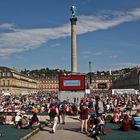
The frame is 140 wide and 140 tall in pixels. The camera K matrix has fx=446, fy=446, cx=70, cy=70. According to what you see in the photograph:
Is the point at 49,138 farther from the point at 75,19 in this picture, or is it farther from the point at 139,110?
the point at 75,19

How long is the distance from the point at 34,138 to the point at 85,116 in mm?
3232

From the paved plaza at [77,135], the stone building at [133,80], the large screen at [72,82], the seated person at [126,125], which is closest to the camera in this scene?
the paved plaza at [77,135]

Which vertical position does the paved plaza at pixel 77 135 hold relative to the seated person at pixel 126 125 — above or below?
below

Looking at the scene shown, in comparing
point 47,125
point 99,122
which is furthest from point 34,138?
point 47,125

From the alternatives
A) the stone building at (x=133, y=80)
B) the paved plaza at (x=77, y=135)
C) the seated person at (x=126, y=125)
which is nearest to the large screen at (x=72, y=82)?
the paved plaza at (x=77, y=135)

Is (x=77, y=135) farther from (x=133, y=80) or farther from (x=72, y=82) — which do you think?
(x=133, y=80)

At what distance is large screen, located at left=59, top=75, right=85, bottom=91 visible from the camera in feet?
152

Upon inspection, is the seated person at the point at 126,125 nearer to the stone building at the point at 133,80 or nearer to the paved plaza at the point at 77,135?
the paved plaza at the point at 77,135

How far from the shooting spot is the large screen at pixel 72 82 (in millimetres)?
46469

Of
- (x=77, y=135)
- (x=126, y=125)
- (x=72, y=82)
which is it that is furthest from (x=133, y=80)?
(x=77, y=135)

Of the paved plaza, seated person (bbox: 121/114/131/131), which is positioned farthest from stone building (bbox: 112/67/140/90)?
the paved plaza

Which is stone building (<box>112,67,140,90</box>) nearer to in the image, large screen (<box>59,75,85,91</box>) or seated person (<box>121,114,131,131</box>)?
large screen (<box>59,75,85,91</box>)

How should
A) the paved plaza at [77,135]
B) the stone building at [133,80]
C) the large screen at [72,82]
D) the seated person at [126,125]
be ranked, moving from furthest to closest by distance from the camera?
1. the stone building at [133,80]
2. the large screen at [72,82]
3. the seated person at [126,125]
4. the paved plaza at [77,135]

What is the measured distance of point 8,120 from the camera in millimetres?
29141
